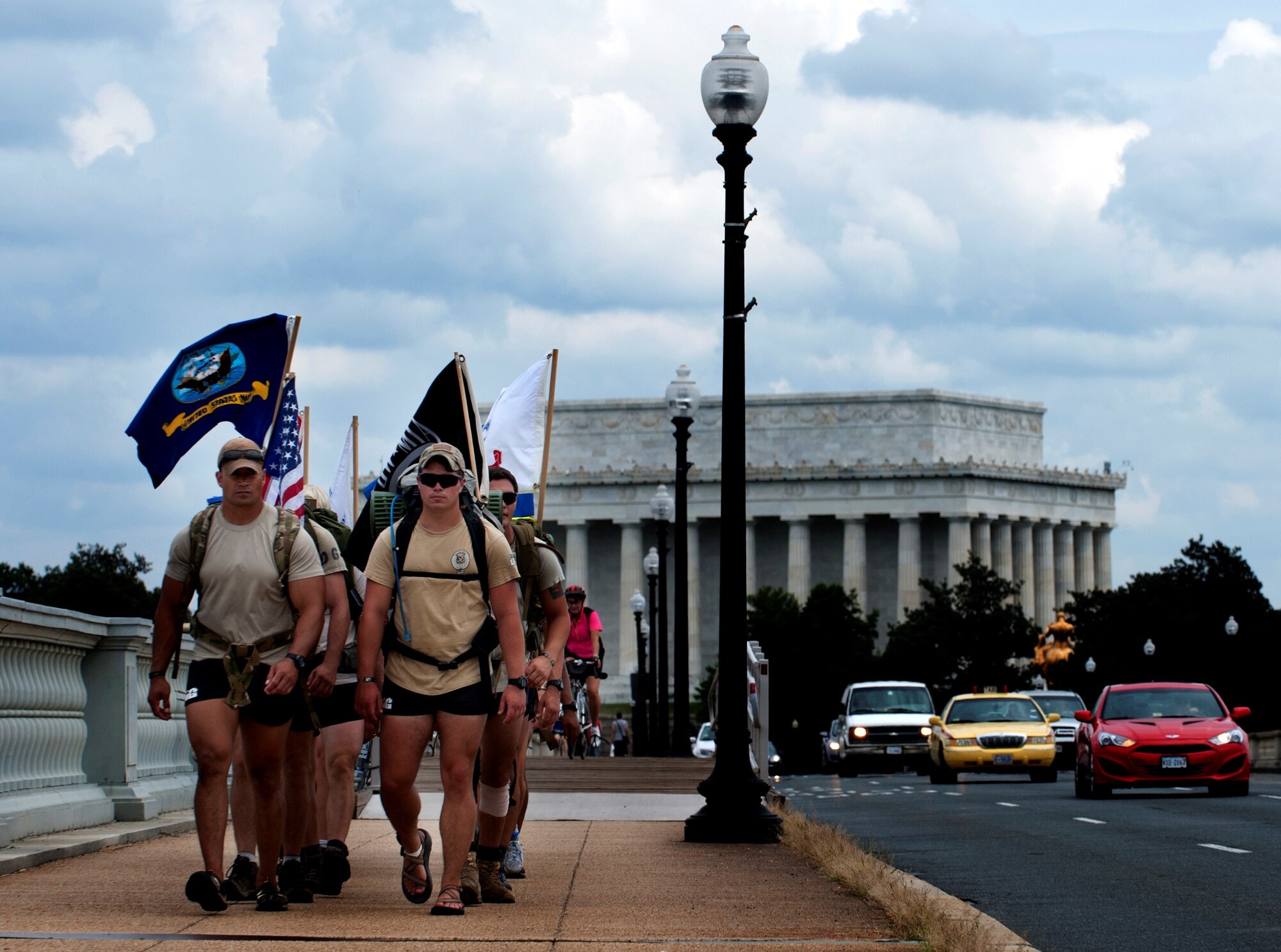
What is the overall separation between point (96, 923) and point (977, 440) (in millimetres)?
111977

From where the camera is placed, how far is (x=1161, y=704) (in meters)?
26.4

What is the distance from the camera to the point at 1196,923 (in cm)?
1081

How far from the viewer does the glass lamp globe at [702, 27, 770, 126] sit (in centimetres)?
1609

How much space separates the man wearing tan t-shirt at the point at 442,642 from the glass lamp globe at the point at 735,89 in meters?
7.37

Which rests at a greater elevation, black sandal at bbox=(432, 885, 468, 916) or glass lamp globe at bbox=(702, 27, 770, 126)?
glass lamp globe at bbox=(702, 27, 770, 126)

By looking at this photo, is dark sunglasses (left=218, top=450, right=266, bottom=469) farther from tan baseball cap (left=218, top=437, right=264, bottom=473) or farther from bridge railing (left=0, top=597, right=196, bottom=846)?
bridge railing (left=0, top=597, right=196, bottom=846)

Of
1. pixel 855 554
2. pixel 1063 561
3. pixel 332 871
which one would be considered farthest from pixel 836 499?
pixel 332 871

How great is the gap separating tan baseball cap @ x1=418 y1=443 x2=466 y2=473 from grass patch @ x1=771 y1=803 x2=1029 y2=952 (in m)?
2.86

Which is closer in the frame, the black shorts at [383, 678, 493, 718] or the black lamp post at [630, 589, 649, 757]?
the black shorts at [383, 678, 493, 718]

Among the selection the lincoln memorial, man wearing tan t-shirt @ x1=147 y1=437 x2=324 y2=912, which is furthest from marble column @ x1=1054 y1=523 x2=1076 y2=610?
man wearing tan t-shirt @ x1=147 y1=437 x2=324 y2=912

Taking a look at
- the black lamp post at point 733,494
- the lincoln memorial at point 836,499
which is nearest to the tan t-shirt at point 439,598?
the black lamp post at point 733,494

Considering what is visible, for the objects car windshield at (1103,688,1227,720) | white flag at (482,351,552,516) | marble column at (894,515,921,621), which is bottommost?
car windshield at (1103,688,1227,720)

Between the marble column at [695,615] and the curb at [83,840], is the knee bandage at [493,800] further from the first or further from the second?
the marble column at [695,615]

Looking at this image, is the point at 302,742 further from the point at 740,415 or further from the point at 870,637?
the point at 870,637
